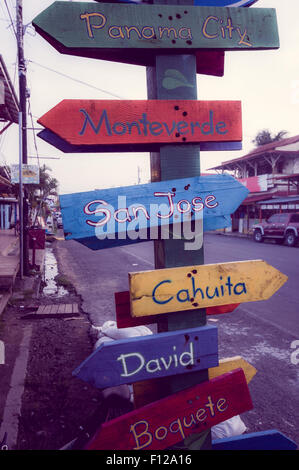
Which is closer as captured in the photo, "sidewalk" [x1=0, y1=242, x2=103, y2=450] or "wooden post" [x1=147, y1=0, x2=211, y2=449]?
"wooden post" [x1=147, y1=0, x2=211, y2=449]

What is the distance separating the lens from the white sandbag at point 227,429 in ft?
8.05

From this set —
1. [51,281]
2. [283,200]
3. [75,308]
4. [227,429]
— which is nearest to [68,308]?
[75,308]

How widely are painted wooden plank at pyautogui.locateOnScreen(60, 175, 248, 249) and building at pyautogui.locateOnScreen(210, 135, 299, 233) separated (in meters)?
22.3

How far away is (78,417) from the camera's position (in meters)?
2.88

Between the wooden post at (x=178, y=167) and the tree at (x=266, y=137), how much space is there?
40486mm

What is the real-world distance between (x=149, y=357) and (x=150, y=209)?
2.33 feet

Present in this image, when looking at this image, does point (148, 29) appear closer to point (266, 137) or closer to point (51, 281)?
point (51, 281)

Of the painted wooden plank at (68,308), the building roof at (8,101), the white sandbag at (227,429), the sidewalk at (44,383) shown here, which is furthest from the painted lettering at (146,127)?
the building roof at (8,101)

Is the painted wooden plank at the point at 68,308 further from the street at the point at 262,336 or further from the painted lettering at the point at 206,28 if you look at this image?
the painted lettering at the point at 206,28

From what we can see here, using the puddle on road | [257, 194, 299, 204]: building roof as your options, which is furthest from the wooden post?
[257, 194, 299, 204]: building roof

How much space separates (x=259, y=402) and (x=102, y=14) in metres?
3.30

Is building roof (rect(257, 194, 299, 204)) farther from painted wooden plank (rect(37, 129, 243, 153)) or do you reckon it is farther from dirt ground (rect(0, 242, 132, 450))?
painted wooden plank (rect(37, 129, 243, 153))

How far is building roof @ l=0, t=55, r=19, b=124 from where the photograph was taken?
6590mm

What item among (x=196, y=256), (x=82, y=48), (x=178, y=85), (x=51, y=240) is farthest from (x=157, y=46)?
(x=51, y=240)
